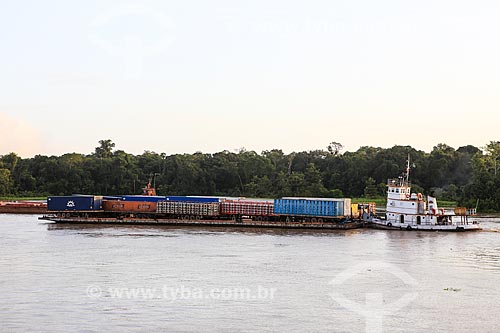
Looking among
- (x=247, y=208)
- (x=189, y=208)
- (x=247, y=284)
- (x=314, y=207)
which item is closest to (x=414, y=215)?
(x=314, y=207)

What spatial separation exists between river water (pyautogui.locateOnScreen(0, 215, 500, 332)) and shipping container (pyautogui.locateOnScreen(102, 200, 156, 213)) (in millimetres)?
21161

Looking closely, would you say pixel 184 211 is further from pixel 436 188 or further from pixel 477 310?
pixel 436 188

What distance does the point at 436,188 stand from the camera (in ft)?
491

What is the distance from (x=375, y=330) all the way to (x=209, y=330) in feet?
23.9

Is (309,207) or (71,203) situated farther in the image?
(71,203)

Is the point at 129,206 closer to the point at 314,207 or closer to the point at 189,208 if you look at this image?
the point at 189,208

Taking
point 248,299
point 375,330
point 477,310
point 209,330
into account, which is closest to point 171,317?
point 209,330

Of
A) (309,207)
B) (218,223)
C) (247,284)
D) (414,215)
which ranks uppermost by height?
(309,207)

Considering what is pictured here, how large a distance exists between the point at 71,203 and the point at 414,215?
41.5m

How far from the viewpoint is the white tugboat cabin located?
83.9m

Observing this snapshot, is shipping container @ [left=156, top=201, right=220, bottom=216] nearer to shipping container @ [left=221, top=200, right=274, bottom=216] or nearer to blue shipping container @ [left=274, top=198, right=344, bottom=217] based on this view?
shipping container @ [left=221, top=200, right=274, bottom=216]

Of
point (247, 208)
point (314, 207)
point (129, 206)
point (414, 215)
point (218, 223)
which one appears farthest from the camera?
point (129, 206)

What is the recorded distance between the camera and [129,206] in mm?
95812

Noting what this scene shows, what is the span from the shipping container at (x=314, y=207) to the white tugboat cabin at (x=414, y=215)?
5023 millimetres
